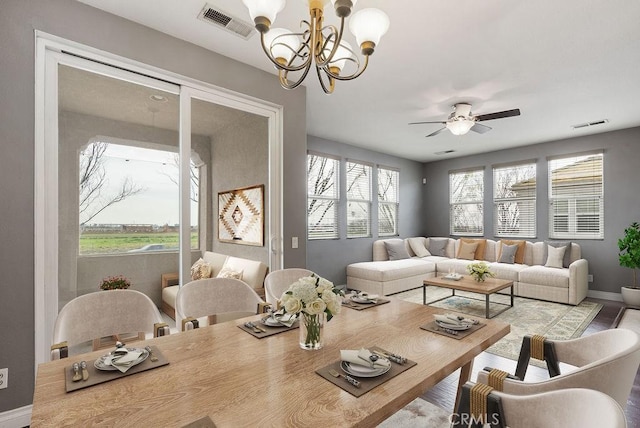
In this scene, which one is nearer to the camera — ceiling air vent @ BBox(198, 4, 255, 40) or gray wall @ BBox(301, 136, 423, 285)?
ceiling air vent @ BBox(198, 4, 255, 40)

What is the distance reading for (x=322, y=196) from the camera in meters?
5.82

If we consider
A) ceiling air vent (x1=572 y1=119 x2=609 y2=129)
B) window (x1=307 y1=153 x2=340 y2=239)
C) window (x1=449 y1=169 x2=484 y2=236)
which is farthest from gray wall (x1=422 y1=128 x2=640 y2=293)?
window (x1=307 y1=153 x2=340 y2=239)

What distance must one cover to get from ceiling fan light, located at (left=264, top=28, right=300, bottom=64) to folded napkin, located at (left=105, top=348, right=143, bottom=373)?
158 centimetres

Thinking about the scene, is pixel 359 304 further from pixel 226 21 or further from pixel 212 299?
pixel 226 21

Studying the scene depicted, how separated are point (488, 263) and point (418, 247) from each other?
1.45m

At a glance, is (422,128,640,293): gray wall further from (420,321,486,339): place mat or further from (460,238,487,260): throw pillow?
(420,321,486,339): place mat

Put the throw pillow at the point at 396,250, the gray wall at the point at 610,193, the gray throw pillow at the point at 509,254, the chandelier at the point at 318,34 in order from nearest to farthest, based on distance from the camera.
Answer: the chandelier at the point at 318,34 → the gray wall at the point at 610,193 → the gray throw pillow at the point at 509,254 → the throw pillow at the point at 396,250

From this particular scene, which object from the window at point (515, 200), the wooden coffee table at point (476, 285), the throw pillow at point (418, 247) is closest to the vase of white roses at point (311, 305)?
the wooden coffee table at point (476, 285)

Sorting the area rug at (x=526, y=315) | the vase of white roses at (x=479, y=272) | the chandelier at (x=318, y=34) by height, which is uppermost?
the chandelier at (x=318, y=34)

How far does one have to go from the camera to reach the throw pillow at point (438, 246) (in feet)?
23.4

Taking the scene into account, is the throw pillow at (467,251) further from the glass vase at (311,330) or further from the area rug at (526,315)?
the glass vase at (311,330)

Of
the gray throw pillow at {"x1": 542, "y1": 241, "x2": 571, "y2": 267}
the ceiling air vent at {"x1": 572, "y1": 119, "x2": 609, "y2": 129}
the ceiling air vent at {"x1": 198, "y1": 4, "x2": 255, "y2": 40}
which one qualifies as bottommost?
the gray throw pillow at {"x1": 542, "y1": 241, "x2": 571, "y2": 267}

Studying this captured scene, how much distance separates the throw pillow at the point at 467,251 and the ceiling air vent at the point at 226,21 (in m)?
5.78

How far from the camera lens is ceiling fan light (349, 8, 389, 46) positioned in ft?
5.09
